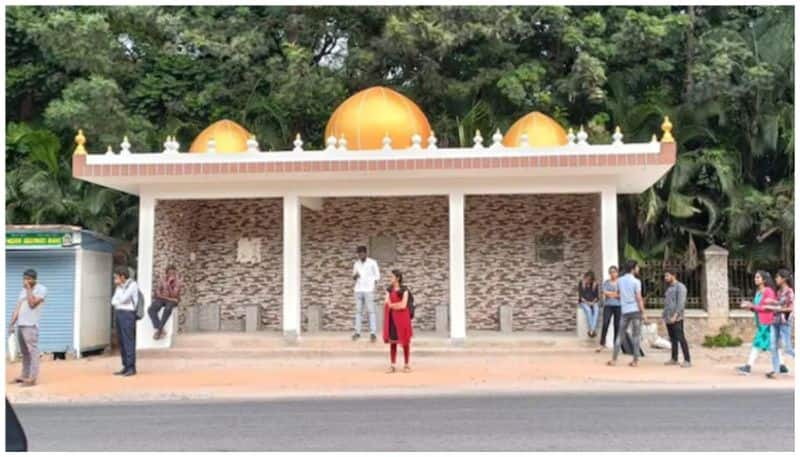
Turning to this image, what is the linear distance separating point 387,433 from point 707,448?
267 cm

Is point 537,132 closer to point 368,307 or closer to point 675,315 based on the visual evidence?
point 368,307

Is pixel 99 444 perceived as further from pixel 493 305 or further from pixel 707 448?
pixel 493 305

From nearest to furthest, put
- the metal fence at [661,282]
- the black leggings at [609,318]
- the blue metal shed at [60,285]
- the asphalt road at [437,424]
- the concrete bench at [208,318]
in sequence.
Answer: the asphalt road at [437,424] → the black leggings at [609,318] → the blue metal shed at [60,285] → the metal fence at [661,282] → the concrete bench at [208,318]

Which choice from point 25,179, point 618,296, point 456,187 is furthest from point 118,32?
point 618,296

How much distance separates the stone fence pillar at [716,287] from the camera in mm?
16047

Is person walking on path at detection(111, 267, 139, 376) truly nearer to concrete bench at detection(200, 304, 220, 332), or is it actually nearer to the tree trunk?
concrete bench at detection(200, 304, 220, 332)

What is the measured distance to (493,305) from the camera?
1719 centimetres

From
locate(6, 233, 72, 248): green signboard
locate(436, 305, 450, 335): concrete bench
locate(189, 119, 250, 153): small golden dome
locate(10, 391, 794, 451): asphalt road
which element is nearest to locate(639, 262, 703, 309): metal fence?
locate(436, 305, 450, 335): concrete bench

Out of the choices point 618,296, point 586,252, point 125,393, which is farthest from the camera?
point 586,252

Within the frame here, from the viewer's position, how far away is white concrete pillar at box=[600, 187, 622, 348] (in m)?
14.7

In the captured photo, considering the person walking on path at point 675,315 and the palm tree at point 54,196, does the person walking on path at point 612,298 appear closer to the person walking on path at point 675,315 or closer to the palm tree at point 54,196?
the person walking on path at point 675,315

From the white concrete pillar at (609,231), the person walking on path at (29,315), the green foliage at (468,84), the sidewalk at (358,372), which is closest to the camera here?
the sidewalk at (358,372)

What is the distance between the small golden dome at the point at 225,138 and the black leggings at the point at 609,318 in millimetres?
7210

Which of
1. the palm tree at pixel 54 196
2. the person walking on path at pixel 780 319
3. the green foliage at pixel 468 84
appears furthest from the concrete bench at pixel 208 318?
the person walking on path at pixel 780 319
